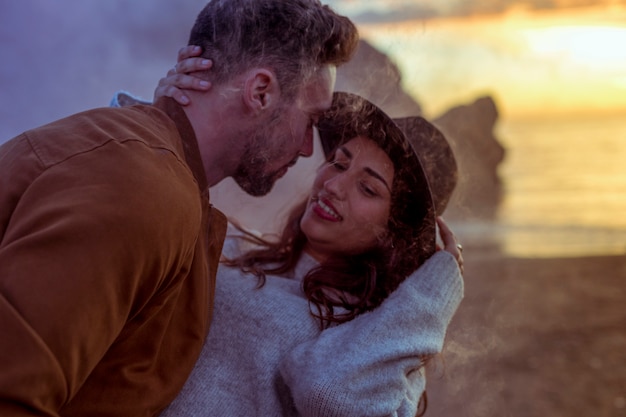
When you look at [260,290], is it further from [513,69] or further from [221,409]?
[513,69]

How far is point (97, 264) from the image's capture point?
1172mm

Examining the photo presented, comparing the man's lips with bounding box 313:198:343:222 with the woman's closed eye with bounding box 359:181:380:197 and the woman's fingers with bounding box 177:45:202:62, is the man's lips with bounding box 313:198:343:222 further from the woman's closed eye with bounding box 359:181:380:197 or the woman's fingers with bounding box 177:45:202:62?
the woman's fingers with bounding box 177:45:202:62

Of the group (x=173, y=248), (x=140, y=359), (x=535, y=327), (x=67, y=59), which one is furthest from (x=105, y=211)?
(x=535, y=327)

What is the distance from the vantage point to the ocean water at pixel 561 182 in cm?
272

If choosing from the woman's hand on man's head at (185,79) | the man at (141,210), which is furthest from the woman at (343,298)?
the woman's hand on man's head at (185,79)

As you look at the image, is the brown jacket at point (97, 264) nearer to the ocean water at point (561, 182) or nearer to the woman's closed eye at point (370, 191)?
the woman's closed eye at point (370, 191)

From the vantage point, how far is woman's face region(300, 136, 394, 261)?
6.73 ft

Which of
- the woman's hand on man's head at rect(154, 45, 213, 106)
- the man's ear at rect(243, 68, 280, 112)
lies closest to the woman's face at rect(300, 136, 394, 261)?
the man's ear at rect(243, 68, 280, 112)

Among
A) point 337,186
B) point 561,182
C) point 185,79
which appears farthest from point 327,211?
point 561,182

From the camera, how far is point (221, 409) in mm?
1702

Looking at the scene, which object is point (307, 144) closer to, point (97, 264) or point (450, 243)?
point (450, 243)

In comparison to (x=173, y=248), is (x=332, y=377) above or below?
below

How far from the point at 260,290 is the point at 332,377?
35 centimetres

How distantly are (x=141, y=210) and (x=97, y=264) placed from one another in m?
0.12
